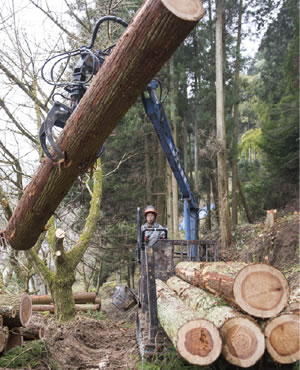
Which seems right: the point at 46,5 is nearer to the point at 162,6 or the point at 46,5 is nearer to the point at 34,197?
the point at 34,197

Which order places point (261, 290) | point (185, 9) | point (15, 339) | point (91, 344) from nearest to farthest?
point (185, 9)
point (261, 290)
point (15, 339)
point (91, 344)

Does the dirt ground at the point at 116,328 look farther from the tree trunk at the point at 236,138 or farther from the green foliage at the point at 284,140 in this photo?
the tree trunk at the point at 236,138

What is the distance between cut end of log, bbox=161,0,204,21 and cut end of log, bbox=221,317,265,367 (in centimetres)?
230

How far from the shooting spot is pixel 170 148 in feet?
22.7

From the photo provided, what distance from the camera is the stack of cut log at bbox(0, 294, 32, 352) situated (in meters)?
4.29

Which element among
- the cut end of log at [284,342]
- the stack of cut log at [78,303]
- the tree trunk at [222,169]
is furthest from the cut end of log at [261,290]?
the tree trunk at [222,169]

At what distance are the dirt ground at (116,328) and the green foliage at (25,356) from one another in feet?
0.53

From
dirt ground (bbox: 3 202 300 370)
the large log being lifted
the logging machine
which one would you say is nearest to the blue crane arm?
the logging machine

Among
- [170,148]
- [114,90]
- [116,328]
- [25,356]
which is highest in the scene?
[170,148]

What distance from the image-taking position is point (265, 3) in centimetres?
1559

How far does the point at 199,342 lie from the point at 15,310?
2.65 meters

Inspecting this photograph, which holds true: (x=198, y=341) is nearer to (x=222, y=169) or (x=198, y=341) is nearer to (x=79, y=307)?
(x=79, y=307)

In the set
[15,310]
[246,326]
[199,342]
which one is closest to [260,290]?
[246,326]

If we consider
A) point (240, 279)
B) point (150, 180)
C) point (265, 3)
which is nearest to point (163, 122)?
point (240, 279)
